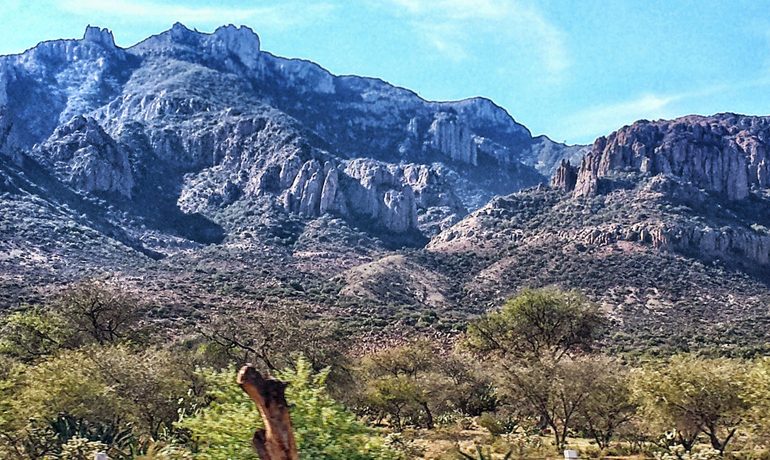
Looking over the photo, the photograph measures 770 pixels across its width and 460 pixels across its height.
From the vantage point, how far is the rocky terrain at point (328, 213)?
231 feet

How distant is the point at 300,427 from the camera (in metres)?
9.24

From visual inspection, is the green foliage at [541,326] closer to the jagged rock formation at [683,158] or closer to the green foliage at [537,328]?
the green foliage at [537,328]

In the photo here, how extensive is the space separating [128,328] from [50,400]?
16.3m

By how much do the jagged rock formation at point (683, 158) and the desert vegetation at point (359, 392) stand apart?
3086 inches

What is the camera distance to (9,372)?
23562 millimetres

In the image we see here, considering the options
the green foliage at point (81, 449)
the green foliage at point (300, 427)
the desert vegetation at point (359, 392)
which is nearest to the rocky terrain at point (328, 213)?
the desert vegetation at point (359, 392)

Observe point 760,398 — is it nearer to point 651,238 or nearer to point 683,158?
point 651,238

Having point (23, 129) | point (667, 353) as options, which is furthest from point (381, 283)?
point (23, 129)

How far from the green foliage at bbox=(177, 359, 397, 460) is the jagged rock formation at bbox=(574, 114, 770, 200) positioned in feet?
341

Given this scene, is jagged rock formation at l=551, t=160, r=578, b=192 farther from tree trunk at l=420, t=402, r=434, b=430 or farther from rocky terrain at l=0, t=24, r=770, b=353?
tree trunk at l=420, t=402, r=434, b=430

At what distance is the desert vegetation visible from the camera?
10.8m

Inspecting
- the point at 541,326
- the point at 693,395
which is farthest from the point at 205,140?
the point at 693,395

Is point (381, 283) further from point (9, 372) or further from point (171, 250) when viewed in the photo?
point (9, 372)

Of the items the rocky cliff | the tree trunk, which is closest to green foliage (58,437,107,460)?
the tree trunk
